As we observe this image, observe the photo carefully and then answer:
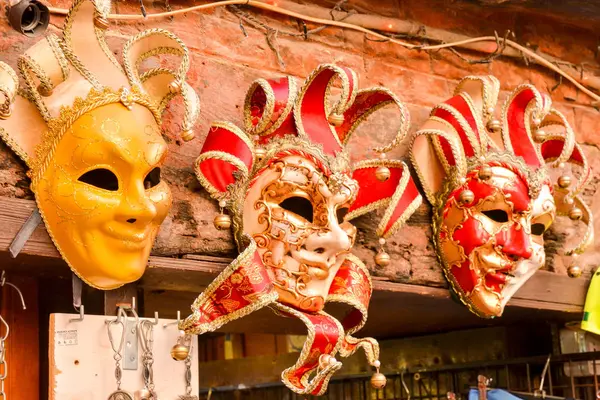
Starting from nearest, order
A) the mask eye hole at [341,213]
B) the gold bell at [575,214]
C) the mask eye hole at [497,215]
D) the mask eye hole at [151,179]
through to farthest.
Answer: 1. the mask eye hole at [151,179]
2. the mask eye hole at [341,213]
3. the mask eye hole at [497,215]
4. the gold bell at [575,214]

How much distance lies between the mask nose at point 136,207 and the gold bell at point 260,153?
29 cm

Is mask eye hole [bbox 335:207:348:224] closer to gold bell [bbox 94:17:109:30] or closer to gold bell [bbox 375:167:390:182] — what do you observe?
gold bell [bbox 375:167:390:182]

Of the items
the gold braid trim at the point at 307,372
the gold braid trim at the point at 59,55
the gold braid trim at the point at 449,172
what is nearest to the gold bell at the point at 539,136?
the gold braid trim at the point at 449,172

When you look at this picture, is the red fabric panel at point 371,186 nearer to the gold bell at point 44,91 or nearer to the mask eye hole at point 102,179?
the mask eye hole at point 102,179

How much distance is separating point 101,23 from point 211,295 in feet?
1.74

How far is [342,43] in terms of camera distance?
99.7 inches

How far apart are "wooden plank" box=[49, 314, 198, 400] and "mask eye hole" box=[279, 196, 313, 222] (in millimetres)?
383

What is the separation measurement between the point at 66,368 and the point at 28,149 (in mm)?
387

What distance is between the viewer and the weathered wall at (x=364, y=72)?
6.80 ft

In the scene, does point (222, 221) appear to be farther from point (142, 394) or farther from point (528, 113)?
point (528, 113)

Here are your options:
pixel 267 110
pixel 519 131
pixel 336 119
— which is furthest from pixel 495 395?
pixel 267 110

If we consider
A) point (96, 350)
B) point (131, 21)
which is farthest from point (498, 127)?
point (96, 350)

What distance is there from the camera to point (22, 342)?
2139 mm

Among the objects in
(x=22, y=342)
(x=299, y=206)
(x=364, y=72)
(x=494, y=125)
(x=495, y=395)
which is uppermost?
(x=364, y=72)
